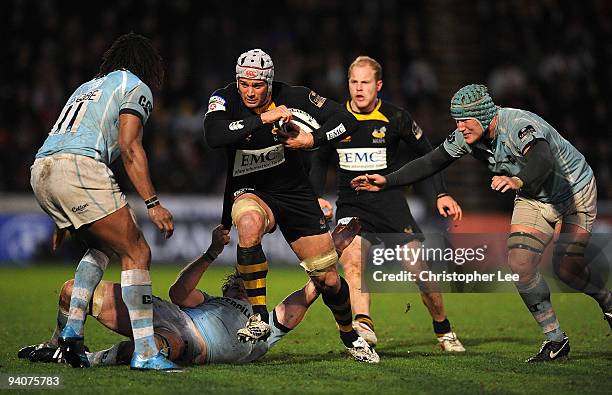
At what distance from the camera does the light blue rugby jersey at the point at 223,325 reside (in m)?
7.47

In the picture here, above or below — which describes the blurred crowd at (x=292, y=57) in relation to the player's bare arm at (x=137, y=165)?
above

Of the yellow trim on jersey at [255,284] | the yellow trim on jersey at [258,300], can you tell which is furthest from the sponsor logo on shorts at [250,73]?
the yellow trim on jersey at [258,300]

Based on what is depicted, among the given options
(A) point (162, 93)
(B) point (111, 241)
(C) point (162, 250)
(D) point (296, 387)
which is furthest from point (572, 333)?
(A) point (162, 93)

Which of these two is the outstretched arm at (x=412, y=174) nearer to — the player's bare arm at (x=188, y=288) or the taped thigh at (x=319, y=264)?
the taped thigh at (x=319, y=264)

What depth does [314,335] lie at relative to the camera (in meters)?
9.96

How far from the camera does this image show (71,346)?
7156 mm

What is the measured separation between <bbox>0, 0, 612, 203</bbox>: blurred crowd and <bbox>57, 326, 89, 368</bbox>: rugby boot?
35.7 feet

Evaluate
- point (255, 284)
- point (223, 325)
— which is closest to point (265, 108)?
point (255, 284)

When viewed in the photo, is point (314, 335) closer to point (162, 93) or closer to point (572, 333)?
point (572, 333)

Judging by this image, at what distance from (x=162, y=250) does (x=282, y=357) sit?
9585 mm

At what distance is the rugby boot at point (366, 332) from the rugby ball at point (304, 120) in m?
1.85

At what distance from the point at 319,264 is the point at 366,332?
3.66 feet

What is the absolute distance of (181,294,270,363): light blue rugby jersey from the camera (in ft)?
24.5

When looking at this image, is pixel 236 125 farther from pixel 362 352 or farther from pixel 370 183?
pixel 362 352
